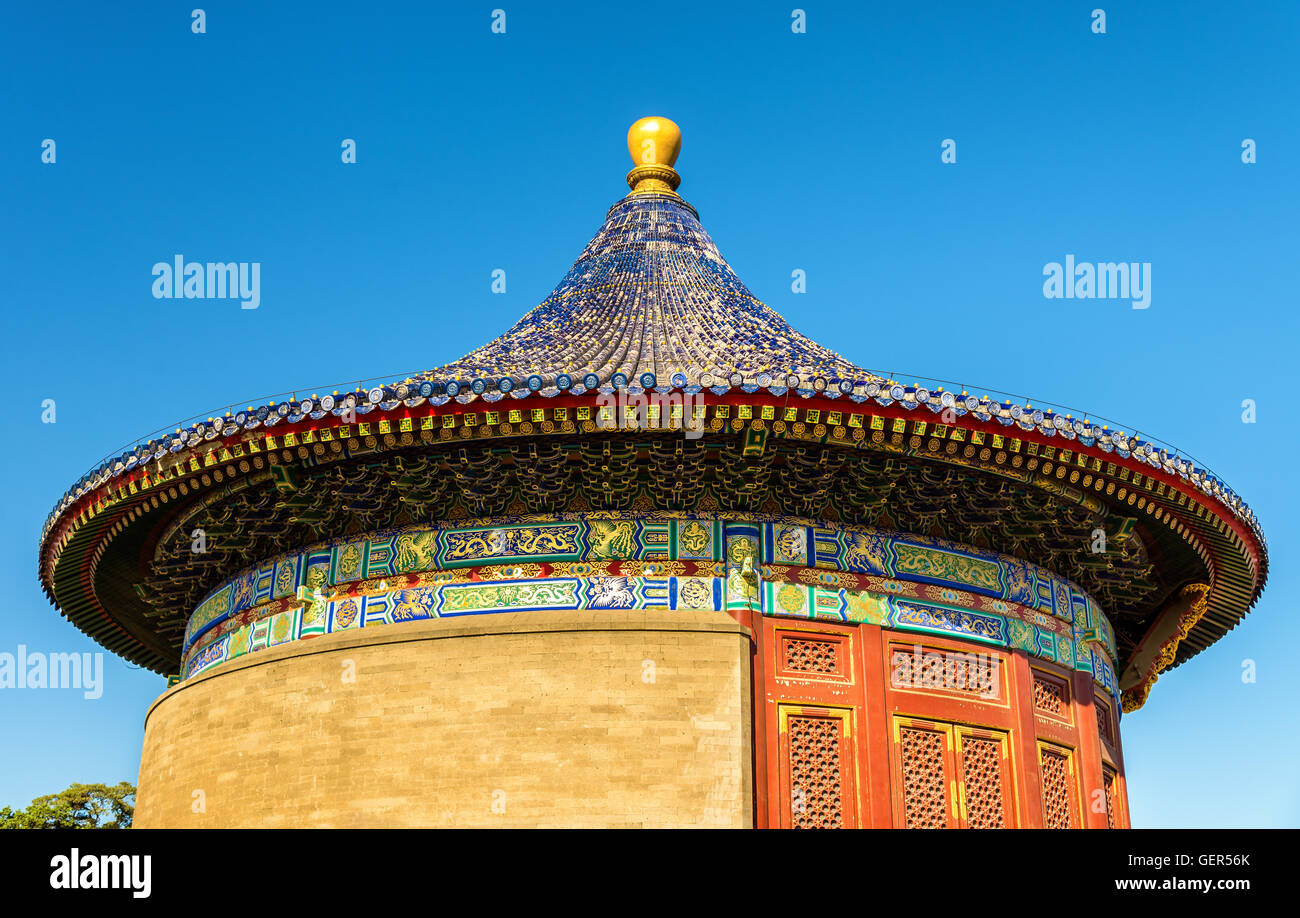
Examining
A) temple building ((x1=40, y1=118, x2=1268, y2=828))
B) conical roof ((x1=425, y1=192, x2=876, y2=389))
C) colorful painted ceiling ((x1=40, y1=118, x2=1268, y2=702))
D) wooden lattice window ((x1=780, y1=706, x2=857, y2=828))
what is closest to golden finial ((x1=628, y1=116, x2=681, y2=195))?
conical roof ((x1=425, y1=192, x2=876, y2=389))

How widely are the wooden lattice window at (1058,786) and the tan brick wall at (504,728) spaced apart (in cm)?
276

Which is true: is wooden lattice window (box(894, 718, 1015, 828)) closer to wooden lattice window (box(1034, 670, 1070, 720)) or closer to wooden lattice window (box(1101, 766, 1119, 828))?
wooden lattice window (box(1034, 670, 1070, 720))

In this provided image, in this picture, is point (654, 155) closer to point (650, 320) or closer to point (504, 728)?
point (650, 320)

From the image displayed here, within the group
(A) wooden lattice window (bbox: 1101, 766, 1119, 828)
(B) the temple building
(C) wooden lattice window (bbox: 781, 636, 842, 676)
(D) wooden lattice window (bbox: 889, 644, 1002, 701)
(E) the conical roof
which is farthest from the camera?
(E) the conical roof

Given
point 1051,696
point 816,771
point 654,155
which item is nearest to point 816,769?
point 816,771

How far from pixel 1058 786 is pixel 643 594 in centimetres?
376

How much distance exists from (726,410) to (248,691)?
4.21 m

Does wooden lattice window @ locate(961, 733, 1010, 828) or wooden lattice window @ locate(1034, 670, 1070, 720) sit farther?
wooden lattice window @ locate(1034, 670, 1070, 720)

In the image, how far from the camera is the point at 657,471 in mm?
9859

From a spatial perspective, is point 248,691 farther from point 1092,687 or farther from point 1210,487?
point 1210,487

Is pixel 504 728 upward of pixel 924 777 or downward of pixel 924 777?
upward

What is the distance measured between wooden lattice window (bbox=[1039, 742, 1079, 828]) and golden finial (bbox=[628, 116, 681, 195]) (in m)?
7.82

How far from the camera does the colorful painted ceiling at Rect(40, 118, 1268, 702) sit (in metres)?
9.27

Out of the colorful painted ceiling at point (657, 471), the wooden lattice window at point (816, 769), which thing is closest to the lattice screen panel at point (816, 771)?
the wooden lattice window at point (816, 769)
